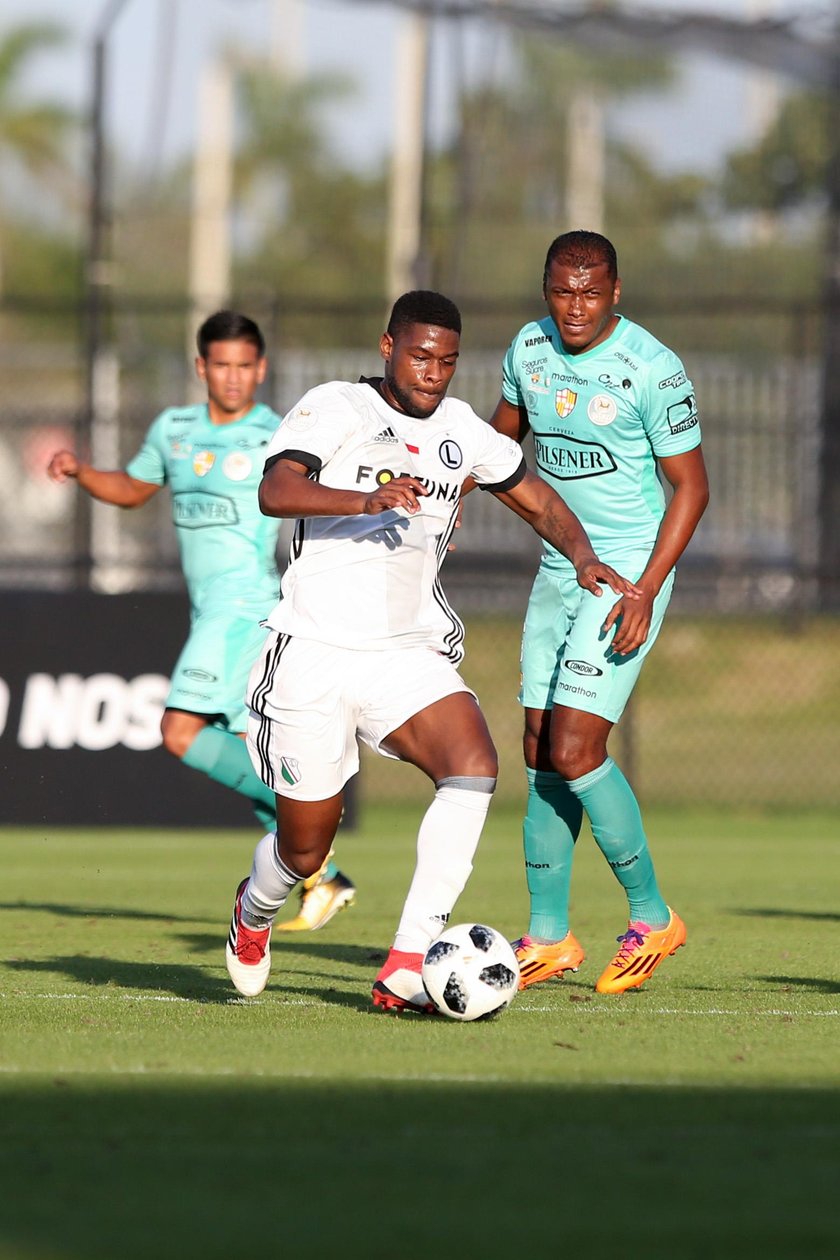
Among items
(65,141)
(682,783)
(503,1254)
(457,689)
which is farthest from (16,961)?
(65,141)

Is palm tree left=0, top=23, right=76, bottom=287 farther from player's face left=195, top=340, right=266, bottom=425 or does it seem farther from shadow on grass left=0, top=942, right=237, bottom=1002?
shadow on grass left=0, top=942, right=237, bottom=1002

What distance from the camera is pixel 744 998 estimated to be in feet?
22.4

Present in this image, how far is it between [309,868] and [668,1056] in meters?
1.39

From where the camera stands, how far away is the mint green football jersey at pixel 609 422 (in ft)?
23.0

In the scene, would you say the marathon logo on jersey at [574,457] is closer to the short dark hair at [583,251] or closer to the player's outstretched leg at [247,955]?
the short dark hair at [583,251]

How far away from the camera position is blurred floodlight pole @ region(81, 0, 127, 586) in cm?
1622

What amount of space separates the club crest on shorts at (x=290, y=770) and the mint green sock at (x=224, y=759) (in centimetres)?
291

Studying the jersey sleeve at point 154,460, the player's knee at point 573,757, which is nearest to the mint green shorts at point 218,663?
the jersey sleeve at point 154,460

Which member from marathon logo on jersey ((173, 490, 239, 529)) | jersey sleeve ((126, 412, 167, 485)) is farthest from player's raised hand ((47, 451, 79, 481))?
marathon logo on jersey ((173, 490, 239, 529))

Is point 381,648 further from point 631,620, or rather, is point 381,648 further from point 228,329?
point 228,329

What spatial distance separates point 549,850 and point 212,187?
31668mm

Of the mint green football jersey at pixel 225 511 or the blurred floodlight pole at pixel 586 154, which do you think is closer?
the mint green football jersey at pixel 225 511

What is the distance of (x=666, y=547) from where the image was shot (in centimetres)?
696

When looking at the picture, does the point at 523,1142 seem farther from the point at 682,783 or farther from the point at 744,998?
the point at 682,783
